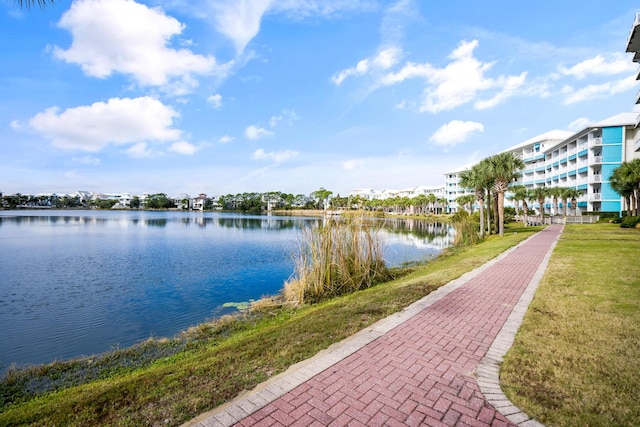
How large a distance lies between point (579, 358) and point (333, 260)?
6749mm

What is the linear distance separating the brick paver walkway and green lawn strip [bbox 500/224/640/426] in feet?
0.79

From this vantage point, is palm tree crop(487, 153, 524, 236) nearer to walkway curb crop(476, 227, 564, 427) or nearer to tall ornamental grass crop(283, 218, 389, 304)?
tall ornamental grass crop(283, 218, 389, 304)

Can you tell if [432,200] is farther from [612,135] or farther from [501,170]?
[501,170]

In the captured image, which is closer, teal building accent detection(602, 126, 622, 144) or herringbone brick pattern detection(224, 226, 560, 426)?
herringbone brick pattern detection(224, 226, 560, 426)

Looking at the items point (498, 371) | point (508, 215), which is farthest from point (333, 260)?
point (508, 215)

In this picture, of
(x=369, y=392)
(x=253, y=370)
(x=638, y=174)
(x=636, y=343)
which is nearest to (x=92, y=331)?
(x=253, y=370)

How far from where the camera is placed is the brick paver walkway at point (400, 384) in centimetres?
291

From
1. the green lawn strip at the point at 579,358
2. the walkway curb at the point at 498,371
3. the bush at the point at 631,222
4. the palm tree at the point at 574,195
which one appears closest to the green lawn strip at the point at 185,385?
the walkway curb at the point at 498,371

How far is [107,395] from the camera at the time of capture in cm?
376

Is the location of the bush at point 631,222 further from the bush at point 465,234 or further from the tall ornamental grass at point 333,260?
the tall ornamental grass at point 333,260

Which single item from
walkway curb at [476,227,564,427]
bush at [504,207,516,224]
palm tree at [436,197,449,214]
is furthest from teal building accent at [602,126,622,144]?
walkway curb at [476,227,564,427]

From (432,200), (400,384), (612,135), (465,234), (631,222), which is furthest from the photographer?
(432,200)

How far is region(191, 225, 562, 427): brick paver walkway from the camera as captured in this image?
291cm

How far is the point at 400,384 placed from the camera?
11.4 ft
